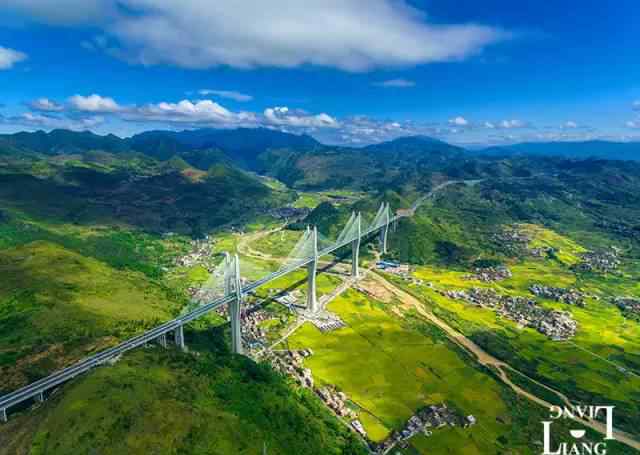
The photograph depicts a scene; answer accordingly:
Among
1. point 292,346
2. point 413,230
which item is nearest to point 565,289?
point 413,230

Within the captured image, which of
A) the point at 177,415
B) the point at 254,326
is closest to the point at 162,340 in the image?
the point at 177,415

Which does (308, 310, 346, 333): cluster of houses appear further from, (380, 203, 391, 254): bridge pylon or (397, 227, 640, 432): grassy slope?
(380, 203, 391, 254): bridge pylon

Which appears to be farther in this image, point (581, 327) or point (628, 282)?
point (628, 282)

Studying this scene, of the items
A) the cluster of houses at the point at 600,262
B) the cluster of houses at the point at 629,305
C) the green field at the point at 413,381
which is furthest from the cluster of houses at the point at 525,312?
the cluster of houses at the point at 600,262

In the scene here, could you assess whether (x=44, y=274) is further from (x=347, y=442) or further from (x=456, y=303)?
(x=456, y=303)

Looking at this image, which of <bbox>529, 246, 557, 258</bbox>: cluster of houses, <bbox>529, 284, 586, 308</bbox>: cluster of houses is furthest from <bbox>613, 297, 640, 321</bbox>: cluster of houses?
<bbox>529, 246, 557, 258</bbox>: cluster of houses

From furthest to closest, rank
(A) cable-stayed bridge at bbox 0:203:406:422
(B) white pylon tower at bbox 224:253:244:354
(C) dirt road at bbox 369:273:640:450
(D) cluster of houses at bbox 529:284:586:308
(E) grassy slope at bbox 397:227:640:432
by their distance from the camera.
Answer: (D) cluster of houses at bbox 529:284:586:308 < (E) grassy slope at bbox 397:227:640:432 < (B) white pylon tower at bbox 224:253:244:354 < (C) dirt road at bbox 369:273:640:450 < (A) cable-stayed bridge at bbox 0:203:406:422

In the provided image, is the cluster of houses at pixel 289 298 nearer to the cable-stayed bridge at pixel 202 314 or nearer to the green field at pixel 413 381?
the cable-stayed bridge at pixel 202 314
